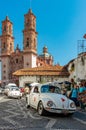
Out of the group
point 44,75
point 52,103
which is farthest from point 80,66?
point 52,103

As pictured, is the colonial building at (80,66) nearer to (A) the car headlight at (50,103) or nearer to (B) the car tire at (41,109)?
(B) the car tire at (41,109)

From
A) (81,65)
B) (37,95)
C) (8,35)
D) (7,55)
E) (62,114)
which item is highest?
(8,35)

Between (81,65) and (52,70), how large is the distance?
565 inches

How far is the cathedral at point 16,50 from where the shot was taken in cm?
8228

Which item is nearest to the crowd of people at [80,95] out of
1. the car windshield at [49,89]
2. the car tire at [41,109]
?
the car windshield at [49,89]

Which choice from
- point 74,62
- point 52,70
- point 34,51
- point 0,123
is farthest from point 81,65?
point 34,51

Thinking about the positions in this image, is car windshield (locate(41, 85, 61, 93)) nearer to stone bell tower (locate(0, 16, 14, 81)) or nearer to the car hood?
the car hood

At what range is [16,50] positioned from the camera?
310 ft

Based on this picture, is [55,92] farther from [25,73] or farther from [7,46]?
[7,46]

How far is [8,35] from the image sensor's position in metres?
89.6

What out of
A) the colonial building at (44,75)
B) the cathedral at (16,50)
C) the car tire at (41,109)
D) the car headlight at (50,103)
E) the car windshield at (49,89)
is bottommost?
the car tire at (41,109)

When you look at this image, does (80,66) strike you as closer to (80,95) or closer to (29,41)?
(80,95)

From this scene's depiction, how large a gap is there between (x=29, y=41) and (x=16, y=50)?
13256 mm

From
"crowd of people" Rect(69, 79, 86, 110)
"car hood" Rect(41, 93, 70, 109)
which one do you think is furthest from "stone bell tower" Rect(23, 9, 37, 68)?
"car hood" Rect(41, 93, 70, 109)
